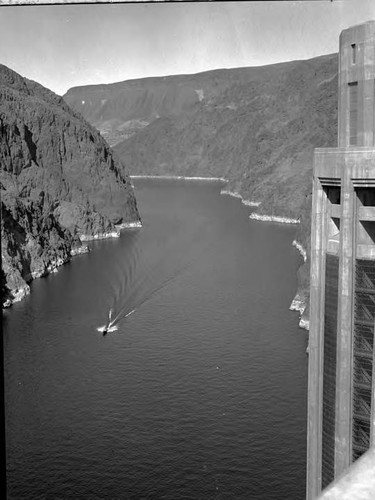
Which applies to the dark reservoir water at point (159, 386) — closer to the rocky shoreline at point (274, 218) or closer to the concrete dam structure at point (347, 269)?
the concrete dam structure at point (347, 269)

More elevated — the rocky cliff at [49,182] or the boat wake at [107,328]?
the rocky cliff at [49,182]

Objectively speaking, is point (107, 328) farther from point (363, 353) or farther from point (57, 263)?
point (363, 353)

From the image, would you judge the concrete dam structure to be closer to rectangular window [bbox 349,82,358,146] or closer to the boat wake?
rectangular window [bbox 349,82,358,146]

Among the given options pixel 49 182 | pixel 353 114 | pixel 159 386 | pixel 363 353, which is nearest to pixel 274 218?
pixel 49 182

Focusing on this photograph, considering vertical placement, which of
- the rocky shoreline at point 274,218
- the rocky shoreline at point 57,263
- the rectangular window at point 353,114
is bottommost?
the rocky shoreline at point 57,263

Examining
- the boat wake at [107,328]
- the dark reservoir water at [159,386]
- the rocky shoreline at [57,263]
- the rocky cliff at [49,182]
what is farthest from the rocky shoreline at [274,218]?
the boat wake at [107,328]

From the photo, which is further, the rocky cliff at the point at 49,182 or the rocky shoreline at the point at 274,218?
the rocky shoreline at the point at 274,218
